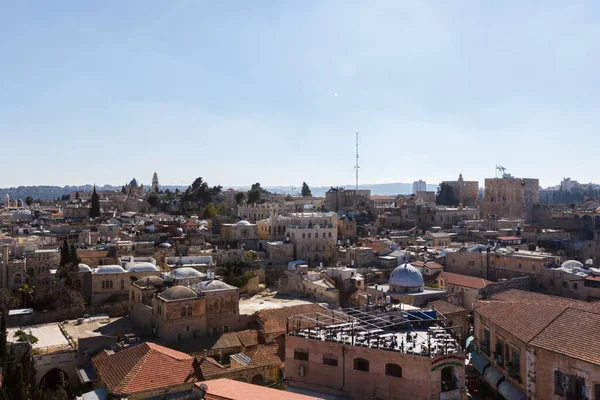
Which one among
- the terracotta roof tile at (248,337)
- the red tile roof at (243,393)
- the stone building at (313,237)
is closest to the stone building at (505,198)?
the stone building at (313,237)

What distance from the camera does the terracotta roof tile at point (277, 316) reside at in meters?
31.1

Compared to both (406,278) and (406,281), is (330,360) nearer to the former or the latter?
(406,281)

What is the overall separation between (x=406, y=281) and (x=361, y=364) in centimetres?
1510

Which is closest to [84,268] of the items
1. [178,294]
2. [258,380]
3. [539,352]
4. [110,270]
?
[110,270]

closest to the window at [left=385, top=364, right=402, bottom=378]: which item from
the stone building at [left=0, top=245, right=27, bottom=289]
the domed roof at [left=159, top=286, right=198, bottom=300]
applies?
the domed roof at [left=159, top=286, right=198, bottom=300]

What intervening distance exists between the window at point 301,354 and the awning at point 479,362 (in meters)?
8.44

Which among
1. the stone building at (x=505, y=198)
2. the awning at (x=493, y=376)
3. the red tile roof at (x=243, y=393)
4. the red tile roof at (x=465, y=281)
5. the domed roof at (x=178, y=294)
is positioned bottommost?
the awning at (x=493, y=376)

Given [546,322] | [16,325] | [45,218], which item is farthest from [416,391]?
[45,218]

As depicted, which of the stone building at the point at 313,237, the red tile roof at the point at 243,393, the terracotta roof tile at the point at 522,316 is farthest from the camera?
the stone building at the point at 313,237

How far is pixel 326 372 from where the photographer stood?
2123cm

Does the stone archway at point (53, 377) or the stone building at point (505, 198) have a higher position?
the stone building at point (505, 198)

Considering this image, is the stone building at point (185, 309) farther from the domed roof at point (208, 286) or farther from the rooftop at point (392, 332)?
the rooftop at point (392, 332)

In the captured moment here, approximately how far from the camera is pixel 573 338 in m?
19.0

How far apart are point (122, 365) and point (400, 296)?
1760 cm
